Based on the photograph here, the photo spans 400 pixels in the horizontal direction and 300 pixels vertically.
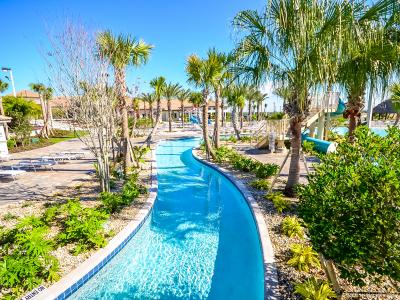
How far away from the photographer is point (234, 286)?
498 cm

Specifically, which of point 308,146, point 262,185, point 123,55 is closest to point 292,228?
point 262,185

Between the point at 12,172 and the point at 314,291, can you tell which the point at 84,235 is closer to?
the point at 314,291

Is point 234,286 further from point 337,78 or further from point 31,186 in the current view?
point 31,186

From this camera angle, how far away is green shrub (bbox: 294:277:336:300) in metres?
3.71

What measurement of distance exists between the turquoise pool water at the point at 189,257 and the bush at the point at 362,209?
215cm

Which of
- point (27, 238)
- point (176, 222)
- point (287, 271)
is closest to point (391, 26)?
point (287, 271)

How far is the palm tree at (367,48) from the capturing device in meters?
5.58

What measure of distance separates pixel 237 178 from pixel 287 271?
6631 mm

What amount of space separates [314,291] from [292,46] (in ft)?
18.0

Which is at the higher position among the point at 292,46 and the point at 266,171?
the point at 292,46

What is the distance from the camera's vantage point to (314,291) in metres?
3.78

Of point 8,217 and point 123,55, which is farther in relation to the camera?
point 123,55

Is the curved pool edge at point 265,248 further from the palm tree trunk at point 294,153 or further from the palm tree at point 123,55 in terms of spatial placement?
the palm tree at point 123,55

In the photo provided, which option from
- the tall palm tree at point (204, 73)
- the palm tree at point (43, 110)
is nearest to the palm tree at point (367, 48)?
the tall palm tree at point (204, 73)
